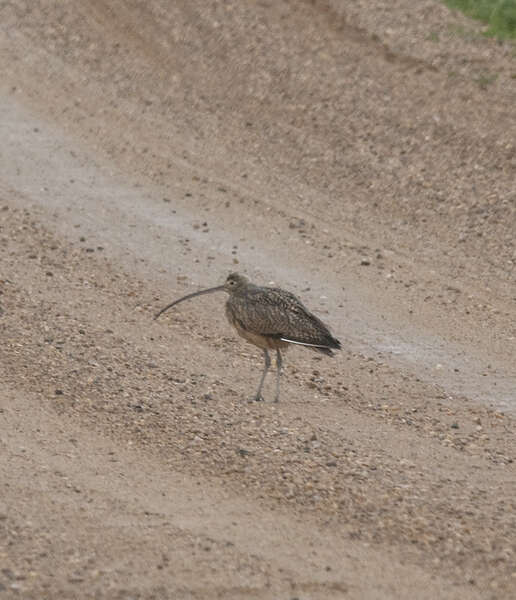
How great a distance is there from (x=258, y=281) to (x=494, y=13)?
36.1ft

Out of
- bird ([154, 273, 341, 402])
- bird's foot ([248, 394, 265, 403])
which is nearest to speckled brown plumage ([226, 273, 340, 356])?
bird ([154, 273, 341, 402])

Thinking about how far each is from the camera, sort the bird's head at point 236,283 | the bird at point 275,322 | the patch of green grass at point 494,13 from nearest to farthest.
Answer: the bird at point 275,322, the bird's head at point 236,283, the patch of green grass at point 494,13

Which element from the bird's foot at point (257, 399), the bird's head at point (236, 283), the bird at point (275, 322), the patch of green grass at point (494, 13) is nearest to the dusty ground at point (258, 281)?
the bird's foot at point (257, 399)

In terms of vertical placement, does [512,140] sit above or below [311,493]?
above

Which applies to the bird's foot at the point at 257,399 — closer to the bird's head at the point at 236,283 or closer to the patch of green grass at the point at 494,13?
the bird's head at the point at 236,283

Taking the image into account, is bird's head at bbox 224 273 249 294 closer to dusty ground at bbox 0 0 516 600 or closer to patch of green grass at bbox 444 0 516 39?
dusty ground at bbox 0 0 516 600

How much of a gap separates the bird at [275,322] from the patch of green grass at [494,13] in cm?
1314

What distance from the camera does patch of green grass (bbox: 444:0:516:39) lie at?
886 inches

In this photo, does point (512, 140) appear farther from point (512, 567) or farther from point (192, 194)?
point (512, 567)

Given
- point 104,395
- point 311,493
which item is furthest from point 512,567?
point 104,395

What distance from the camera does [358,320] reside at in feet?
43.9

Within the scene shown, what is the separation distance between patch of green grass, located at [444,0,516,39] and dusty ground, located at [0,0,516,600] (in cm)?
43

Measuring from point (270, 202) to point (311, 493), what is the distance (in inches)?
334

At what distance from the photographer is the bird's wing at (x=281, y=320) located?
10539 millimetres
